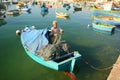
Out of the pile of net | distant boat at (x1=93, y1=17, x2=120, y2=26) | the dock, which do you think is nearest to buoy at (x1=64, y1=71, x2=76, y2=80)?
the pile of net

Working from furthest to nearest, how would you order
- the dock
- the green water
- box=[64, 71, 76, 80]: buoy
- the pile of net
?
the green water, box=[64, 71, 76, 80]: buoy, the pile of net, the dock

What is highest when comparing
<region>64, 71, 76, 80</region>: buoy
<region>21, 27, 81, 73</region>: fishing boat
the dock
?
<region>21, 27, 81, 73</region>: fishing boat

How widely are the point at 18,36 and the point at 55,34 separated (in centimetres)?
934

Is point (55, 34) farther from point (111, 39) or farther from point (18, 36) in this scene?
point (111, 39)

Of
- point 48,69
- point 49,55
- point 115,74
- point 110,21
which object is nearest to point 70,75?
point 48,69

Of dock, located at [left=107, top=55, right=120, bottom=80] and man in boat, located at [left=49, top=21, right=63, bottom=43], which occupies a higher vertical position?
man in boat, located at [left=49, top=21, right=63, bottom=43]

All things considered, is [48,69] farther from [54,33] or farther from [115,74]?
[115,74]

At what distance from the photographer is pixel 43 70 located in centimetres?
1229

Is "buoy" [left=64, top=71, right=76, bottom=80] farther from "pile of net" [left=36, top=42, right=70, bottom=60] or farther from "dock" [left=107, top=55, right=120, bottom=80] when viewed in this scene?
"dock" [left=107, top=55, right=120, bottom=80]

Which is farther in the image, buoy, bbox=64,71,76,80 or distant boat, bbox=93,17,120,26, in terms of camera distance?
distant boat, bbox=93,17,120,26

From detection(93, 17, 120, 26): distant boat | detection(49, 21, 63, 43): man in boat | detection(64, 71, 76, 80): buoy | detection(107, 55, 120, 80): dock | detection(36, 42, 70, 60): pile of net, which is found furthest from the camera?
detection(93, 17, 120, 26): distant boat

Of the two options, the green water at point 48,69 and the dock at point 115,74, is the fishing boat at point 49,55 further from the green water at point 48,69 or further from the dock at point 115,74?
the dock at point 115,74

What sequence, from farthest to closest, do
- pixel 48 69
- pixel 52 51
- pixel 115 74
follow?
pixel 48 69
pixel 52 51
pixel 115 74

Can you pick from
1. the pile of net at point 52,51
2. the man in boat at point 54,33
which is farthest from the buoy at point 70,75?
the man in boat at point 54,33
